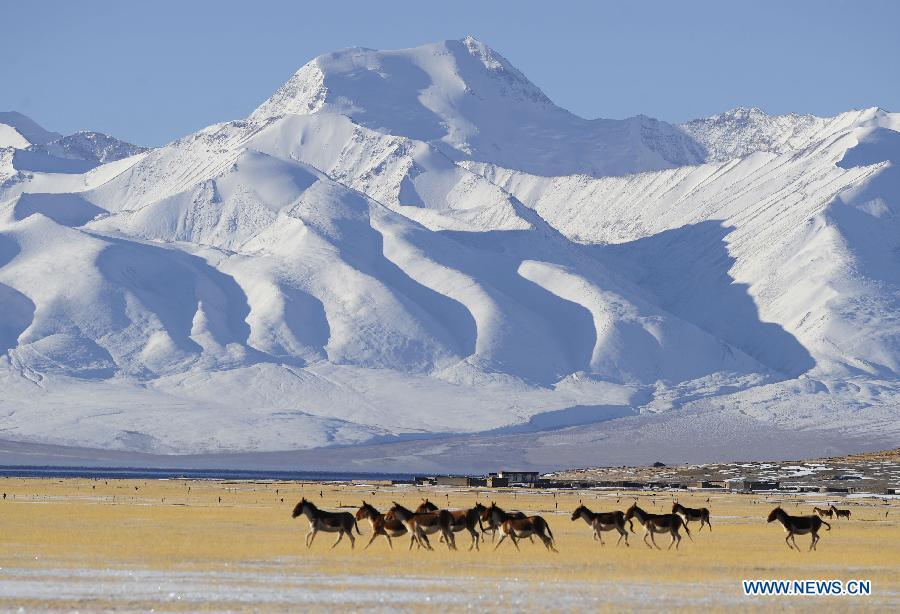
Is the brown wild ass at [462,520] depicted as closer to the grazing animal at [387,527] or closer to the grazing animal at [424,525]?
the grazing animal at [424,525]

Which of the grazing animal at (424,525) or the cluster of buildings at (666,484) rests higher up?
the cluster of buildings at (666,484)

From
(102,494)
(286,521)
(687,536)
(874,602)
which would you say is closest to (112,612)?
(874,602)

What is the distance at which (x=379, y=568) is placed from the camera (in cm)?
5234

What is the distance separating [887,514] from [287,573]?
6133 cm

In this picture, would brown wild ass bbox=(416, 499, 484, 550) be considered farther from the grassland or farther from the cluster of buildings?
the cluster of buildings

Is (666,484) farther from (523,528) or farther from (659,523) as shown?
(523,528)

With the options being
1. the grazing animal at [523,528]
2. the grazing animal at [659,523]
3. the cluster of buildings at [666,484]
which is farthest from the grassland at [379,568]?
the cluster of buildings at [666,484]

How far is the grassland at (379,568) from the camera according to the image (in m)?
44.1

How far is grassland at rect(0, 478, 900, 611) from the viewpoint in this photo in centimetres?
4406

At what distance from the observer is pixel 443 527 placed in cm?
5941

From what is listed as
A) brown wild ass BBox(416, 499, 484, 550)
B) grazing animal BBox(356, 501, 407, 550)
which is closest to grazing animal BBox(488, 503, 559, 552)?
brown wild ass BBox(416, 499, 484, 550)

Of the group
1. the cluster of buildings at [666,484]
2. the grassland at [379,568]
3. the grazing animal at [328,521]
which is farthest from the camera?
the cluster of buildings at [666,484]

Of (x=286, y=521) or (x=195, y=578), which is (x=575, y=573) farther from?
(x=286, y=521)

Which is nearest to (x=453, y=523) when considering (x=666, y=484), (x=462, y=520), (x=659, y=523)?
(x=462, y=520)
